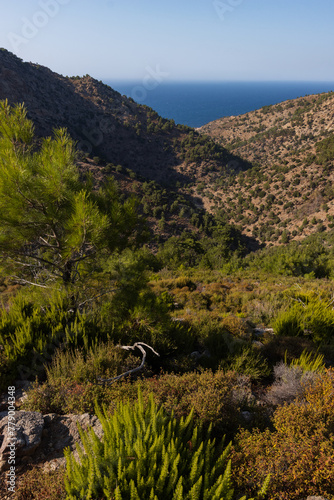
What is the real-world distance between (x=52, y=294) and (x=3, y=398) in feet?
5.21

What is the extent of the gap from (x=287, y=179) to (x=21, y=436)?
53470 mm

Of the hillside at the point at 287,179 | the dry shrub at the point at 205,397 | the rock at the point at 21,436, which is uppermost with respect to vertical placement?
the hillside at the point at 287,179

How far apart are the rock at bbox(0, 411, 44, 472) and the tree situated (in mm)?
1854

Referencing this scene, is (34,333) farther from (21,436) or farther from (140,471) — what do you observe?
(140,471)

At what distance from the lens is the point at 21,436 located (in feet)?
7.86

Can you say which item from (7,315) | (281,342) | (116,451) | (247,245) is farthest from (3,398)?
(247,245)

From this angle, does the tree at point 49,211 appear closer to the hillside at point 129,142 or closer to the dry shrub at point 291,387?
the dry shrub at point 291,387

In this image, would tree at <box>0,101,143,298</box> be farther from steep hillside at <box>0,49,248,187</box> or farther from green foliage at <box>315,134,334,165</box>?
steep hillside at <box>0,49,248,187</box>

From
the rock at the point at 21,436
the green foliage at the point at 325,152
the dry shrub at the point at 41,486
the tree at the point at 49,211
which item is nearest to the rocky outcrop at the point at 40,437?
the rock at the point at 21,436

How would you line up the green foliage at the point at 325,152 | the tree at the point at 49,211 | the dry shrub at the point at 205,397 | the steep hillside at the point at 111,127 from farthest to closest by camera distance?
the steep hillside at the point at 111,127 < the green foliage at the point at 325,152 < the tree at the point at 49,211 < the dry shrub at the point at 205,397

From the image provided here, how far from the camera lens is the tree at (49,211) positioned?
133 inches

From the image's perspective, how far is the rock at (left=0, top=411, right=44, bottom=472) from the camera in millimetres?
2293

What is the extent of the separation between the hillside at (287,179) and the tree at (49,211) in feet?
134

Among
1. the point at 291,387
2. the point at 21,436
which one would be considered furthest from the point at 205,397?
the point at 21,436
